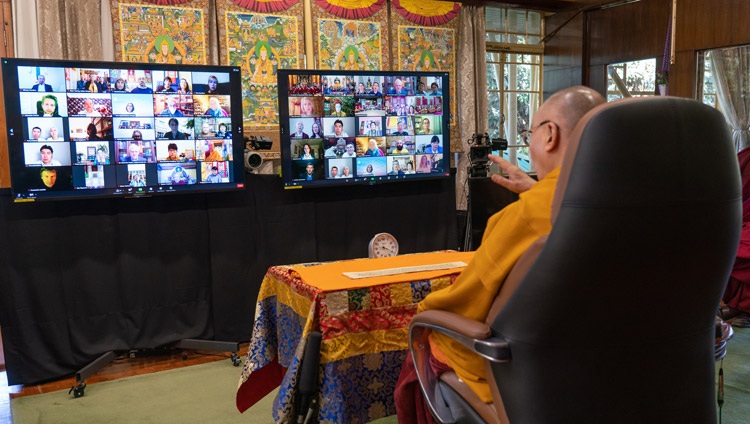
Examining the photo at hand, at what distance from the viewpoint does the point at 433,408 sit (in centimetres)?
170

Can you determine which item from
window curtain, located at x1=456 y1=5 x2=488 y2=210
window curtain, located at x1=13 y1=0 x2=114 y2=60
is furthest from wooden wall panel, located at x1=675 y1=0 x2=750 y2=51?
window curtain, located at x1=13 y1=0 x2=114 y2=60

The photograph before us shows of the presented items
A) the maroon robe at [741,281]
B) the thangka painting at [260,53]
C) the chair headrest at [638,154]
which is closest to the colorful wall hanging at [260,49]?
the thangka painting at [260,53]

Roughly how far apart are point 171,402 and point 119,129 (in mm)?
1537

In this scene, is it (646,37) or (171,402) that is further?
(646,37)

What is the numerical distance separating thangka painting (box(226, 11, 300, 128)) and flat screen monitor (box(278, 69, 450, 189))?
1092mm

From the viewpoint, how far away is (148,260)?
381cm

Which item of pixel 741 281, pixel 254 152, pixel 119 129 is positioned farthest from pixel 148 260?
pixel 741 281

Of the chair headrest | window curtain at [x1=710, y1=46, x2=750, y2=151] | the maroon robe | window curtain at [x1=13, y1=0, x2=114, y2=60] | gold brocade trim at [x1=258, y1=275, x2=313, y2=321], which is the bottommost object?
the maroon robe

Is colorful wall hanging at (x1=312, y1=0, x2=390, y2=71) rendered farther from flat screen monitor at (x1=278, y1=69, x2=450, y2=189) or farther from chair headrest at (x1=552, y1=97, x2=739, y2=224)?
chair headrest at (x1=552, y1=97, x2=739, y2=224)

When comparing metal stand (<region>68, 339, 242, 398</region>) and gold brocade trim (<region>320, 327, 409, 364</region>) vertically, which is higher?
gold brocade trim (<region>320, 327, 409, 364</region>)

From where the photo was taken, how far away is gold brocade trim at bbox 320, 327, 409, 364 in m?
2.26

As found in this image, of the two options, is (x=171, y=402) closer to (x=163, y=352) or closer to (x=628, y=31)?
(x=163, y=352)

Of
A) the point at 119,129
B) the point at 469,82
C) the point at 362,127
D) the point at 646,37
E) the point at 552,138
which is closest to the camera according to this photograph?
the point at 552,138

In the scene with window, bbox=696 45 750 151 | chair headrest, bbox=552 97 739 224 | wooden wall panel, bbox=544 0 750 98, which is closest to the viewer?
chair headrest, bbox=552 97 739 224
